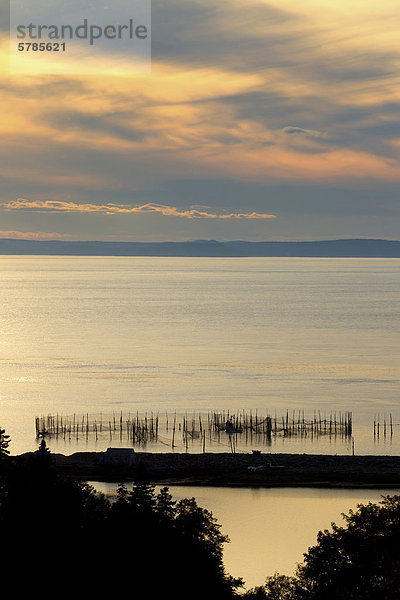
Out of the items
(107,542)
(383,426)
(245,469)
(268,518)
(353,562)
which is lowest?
(268,518)

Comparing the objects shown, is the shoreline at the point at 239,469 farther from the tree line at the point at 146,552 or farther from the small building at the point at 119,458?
the tree line at the point at 146,552

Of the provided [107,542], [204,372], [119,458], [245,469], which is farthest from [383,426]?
Answer: [107,542]

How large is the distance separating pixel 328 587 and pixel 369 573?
7.01ft

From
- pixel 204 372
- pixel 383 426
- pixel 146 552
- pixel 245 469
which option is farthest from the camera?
pixel 204 372

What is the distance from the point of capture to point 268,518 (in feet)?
208

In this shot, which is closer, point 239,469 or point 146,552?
point 146,552

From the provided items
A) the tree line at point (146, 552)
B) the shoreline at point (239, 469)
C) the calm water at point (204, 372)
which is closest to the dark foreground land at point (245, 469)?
the shoreline at point (239, 469)

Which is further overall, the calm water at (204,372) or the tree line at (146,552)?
the calm water at (204,372)

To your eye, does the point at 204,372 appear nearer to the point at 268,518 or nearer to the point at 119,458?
the point at 119,458

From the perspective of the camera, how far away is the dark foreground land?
70.4m

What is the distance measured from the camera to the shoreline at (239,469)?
70312 millimetres

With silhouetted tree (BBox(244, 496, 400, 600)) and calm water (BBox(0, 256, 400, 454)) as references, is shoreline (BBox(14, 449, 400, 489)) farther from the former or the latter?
silhouetted tree (BBox(244, 496, 400, 600))

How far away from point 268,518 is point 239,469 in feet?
35.0

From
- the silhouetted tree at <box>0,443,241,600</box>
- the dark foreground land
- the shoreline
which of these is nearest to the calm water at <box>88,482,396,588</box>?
the shoreline
